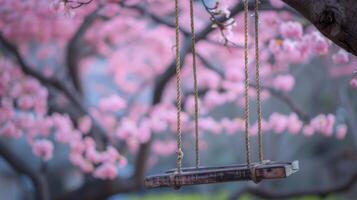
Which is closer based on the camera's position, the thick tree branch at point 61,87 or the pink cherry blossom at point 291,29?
the pink cherry blossom at point 291,29

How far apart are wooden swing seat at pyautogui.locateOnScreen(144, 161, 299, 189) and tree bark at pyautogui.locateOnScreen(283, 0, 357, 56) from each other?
47 centimetres

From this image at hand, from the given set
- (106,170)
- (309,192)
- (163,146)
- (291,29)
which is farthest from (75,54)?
(163,146)

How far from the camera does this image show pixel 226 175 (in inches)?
80.6

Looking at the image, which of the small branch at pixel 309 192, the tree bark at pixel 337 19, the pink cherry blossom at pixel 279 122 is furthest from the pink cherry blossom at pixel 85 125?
the tree bark at pixel 337 19

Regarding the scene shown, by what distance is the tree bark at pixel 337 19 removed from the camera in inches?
74.3

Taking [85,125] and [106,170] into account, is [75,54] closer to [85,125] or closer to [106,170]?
[85,125]

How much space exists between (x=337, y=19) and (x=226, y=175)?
653 millimetres

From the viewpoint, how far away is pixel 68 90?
528cm

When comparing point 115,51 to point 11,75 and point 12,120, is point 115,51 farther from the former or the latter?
point 12,120

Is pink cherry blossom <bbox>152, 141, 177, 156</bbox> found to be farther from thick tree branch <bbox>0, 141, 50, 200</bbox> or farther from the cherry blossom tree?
thick tree branch <bbox>0, 141, 50, 200</bbox>

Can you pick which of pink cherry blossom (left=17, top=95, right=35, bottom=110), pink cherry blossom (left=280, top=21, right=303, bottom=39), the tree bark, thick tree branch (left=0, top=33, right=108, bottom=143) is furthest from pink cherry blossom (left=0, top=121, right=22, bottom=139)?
the tree bark

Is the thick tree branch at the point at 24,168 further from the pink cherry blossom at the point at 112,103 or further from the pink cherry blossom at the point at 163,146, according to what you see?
the pink cherry blossom at the point at 163,146

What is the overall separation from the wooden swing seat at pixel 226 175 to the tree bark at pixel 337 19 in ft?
1.54

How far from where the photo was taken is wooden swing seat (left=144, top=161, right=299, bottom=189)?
6.56 feet
